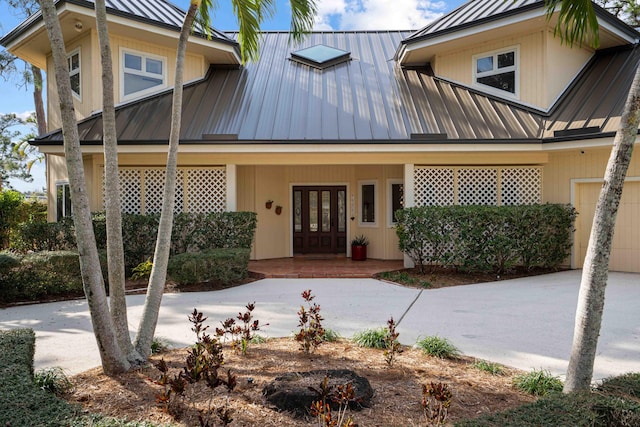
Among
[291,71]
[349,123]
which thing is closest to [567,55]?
[349,123]

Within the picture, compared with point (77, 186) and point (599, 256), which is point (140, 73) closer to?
point (77, 186)

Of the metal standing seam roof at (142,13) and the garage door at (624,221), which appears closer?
the garage door at (624,221)

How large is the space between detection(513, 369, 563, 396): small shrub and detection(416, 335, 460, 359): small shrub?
816 mm

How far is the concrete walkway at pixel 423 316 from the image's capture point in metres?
4.64

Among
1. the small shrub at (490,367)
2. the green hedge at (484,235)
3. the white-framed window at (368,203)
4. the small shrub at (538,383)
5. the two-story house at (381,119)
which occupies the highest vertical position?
the two-story house at (381,119)

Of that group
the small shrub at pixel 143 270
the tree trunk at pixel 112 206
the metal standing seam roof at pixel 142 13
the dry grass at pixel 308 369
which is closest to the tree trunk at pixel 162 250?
the tree trunk at pixel 112 206

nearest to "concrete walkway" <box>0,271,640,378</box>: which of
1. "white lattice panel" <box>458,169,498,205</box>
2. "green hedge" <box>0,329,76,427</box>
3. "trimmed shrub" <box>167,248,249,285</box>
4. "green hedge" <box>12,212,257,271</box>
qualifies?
"trimmed shrub" <box>167,248,249,285</box>

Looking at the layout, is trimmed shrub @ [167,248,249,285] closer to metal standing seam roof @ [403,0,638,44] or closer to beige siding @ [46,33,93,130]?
beige siding @ [46,33,93,130]

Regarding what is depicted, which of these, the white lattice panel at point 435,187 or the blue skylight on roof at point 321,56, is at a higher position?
the blue skylight on roof at point 321,56

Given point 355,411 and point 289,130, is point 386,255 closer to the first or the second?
A: point 289,130

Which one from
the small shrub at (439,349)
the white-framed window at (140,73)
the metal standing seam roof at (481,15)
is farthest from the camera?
the white-framed window at (140,73)

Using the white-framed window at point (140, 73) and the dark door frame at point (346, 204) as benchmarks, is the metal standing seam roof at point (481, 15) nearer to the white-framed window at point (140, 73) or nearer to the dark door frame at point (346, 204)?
the dark door frame at point (346, 204)

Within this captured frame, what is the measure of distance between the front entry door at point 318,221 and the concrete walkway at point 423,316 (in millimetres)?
4488

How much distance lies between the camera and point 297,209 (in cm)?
1388
